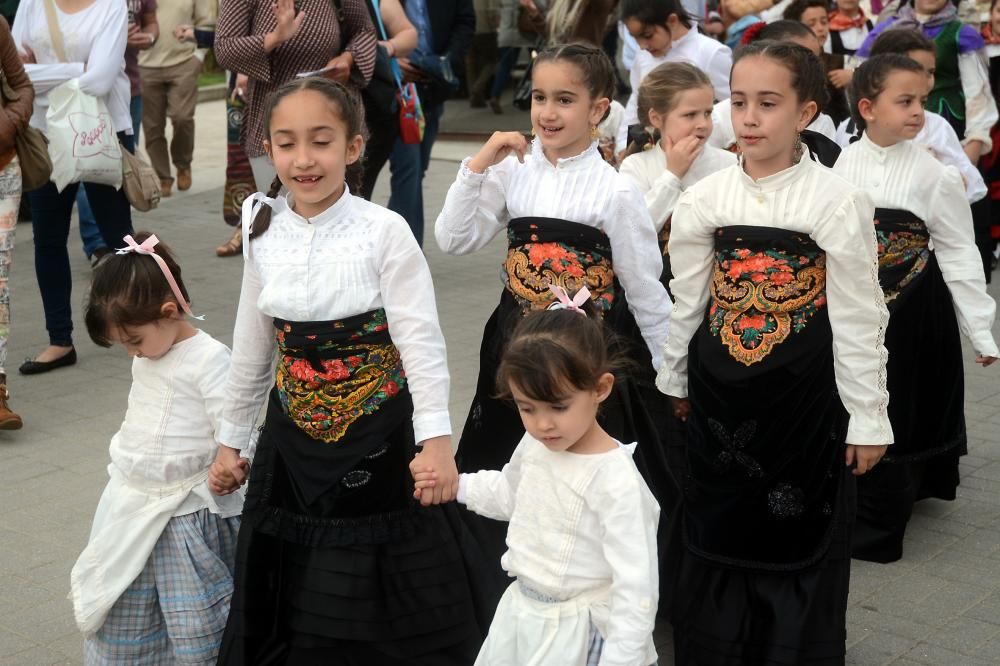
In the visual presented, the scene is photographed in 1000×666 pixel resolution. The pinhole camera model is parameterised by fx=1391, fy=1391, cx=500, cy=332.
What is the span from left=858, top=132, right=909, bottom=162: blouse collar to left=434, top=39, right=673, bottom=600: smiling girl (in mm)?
1105

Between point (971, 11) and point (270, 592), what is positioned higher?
point (971, 11)

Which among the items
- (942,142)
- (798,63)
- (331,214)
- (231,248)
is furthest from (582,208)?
(231,248)

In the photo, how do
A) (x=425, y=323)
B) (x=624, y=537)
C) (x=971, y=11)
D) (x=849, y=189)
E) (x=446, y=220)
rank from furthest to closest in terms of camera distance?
1. (x=971, y=11)
2. (x=446, y=220)
3. (x=849, y=189)
4. (x=425, y=323)
5. (x=624, y=537)

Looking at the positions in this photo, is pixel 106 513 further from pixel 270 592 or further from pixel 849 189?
pixel 849 189

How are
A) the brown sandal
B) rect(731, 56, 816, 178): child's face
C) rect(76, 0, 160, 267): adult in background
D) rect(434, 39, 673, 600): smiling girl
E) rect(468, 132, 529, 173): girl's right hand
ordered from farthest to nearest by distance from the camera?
the brown sandal < rect(76, 0, 160, 267): adult in background < rect(434, 39, 673, 600): smiling girl < rect(468, 132, 529, 173): girl's right hand < rect(731, 56, 816, 178): child's face

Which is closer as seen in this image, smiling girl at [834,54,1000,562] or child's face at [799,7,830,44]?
smiling girl at [834,54,1000,562]

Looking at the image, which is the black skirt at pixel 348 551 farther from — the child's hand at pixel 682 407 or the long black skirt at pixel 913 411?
the long black skirt at pixel 913 411

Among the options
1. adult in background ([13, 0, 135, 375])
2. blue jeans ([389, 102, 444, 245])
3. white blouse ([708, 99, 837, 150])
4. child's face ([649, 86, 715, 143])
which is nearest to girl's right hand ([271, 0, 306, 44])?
adult in background ([13, 0, 135, 375])

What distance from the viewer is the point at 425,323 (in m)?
3.38

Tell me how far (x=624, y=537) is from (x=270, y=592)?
3.71 ft

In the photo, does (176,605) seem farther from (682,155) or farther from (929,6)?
(929,6)

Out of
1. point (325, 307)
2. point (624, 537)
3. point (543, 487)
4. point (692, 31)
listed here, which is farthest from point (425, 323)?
point (692, 31)

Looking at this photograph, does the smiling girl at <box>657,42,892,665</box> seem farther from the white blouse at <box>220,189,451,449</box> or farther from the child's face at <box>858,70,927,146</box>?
the child's face at <box>858,70,927,146</box>

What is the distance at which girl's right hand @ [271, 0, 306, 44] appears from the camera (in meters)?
6.66
